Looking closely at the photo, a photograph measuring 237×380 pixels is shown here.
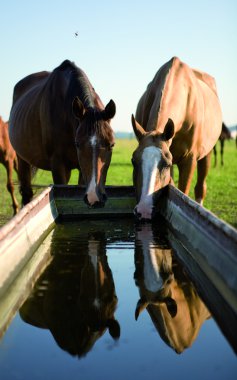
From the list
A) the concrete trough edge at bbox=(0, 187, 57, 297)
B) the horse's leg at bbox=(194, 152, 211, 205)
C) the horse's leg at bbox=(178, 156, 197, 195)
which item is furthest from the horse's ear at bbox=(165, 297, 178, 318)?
the horse's leg at bbox=(194, 152, 211, 205)

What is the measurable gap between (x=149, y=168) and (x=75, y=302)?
1885 millimetres

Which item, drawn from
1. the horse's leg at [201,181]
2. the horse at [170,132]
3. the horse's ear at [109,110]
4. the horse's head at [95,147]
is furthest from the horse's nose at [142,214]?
the horse's leg at [201,181]

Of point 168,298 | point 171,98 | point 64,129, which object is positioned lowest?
point 168,298

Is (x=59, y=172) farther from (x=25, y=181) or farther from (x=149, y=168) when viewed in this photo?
(x=25, y=181)

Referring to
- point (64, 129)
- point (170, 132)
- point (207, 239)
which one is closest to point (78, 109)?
point (64, 129)

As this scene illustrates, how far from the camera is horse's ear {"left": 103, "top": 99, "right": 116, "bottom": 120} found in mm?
4676

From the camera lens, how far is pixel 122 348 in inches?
91.7

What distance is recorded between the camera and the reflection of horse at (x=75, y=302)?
249cm

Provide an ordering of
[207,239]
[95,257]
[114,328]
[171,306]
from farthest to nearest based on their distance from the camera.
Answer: [95,257]
[207,239]
[171,306]
[114,328]

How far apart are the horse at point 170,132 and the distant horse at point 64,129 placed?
34 cm

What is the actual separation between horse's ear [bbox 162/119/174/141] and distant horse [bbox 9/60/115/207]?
19.4 inches

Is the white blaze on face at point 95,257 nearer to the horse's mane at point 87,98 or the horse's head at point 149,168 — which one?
the horse's head at point 149,168

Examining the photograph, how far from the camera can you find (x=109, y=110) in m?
4.72

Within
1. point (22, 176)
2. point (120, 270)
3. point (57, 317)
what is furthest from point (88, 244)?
point (22, 176)
